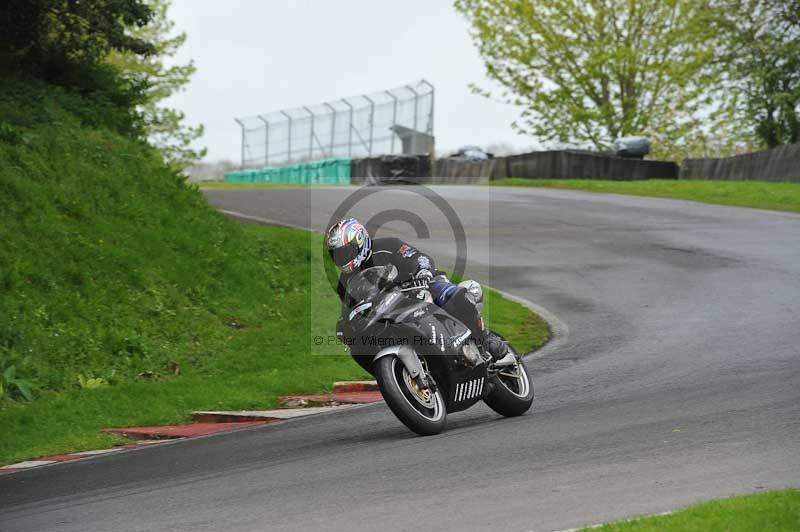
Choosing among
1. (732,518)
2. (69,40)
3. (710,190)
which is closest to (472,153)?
(710,190)

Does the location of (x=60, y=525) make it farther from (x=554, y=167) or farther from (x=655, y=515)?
(x=554, y=167)

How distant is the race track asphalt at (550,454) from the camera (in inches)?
257

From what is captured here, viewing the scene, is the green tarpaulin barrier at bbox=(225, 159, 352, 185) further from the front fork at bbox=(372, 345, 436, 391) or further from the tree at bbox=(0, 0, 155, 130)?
the front fork at bbox=(372, 345, 436, 391)

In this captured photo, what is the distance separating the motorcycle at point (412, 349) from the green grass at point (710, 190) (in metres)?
22.6

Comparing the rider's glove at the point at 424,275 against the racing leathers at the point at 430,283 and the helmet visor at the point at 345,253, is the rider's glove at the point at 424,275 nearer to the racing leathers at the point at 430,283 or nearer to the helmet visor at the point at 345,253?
the racing leathers at the point at 430,283

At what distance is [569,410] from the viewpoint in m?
9.98

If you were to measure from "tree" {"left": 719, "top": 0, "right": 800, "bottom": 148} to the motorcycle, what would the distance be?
3934cm

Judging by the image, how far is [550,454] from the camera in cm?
778

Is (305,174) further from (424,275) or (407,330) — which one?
(407,330)

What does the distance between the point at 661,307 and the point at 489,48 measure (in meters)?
44.7

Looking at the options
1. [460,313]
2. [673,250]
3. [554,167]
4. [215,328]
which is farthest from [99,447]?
[554,167]

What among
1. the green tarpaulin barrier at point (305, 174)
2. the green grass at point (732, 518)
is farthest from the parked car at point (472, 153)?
the green grass at point (732, 518)

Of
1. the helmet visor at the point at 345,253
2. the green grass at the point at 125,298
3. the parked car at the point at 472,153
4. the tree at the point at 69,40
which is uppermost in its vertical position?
the tree at the point at 69,40

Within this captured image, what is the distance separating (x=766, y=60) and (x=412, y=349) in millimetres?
42104
